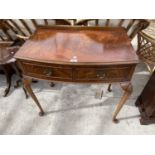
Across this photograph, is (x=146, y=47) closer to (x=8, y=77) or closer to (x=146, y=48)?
(x=146, y=48)

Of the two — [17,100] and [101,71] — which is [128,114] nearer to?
[101,71]

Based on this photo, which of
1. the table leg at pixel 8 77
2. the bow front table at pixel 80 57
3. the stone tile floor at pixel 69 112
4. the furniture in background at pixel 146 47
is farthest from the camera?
the table leg at pixel 8 77

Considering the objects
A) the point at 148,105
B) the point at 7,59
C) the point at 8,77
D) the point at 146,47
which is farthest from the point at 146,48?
the point at 8,77

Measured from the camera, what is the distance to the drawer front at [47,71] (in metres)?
1.16

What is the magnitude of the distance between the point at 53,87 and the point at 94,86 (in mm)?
437

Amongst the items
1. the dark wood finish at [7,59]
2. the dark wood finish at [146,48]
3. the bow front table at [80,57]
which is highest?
the bow front table at [80,57]

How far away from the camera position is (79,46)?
1232mm

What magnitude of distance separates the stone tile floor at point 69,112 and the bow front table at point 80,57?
44 centimetres

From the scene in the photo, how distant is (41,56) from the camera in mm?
1151

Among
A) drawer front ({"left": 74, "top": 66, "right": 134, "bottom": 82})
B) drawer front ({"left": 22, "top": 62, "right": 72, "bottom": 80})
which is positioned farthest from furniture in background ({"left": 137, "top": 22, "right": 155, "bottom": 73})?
drawer front ({"left": 22, "top": 62, "right": 72, "bottom": 80})

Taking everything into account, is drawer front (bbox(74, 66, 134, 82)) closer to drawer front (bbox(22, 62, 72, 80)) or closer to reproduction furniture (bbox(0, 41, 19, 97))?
drawer front (bbox(22, 62, 72, 80))

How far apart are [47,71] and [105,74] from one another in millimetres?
368

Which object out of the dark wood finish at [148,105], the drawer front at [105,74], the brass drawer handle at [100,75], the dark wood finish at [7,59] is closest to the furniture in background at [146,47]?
the dark wood finish at [148,105]

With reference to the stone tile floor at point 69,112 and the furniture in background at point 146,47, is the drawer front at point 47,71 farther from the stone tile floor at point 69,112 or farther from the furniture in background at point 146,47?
the furniture in background at point 146,47
